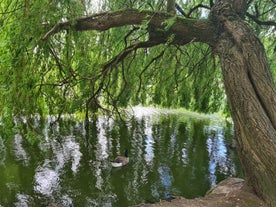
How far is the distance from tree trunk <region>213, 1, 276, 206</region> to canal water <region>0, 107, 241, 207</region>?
2.17 metres

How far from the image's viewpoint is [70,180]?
25.1 feet

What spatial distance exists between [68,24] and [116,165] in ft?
14.5

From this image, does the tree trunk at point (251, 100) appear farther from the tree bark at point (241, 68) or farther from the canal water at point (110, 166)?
the canal water at point (110, 166)

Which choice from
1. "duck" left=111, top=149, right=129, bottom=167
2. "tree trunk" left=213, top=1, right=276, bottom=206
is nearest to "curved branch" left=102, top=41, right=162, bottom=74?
"tree trunk" left=213, top=1, right=276, bottom=206

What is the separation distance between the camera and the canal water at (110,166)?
6.90 metres

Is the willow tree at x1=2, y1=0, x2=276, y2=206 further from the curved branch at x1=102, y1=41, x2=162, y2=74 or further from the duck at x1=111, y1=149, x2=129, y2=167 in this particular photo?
the duck at x1=111, y1=149, x2=129, y2=167

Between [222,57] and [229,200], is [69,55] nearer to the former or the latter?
[222,57]

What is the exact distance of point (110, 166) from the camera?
876 cm

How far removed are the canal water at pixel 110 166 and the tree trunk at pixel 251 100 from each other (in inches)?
85.4

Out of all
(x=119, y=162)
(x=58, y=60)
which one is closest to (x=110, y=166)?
(x=119, y=162)

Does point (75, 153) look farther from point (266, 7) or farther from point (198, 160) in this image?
point (266, 7)

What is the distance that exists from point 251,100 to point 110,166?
5.06m

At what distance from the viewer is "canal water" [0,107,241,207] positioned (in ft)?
22.6

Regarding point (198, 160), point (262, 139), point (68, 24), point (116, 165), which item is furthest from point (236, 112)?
point (198, 160)
